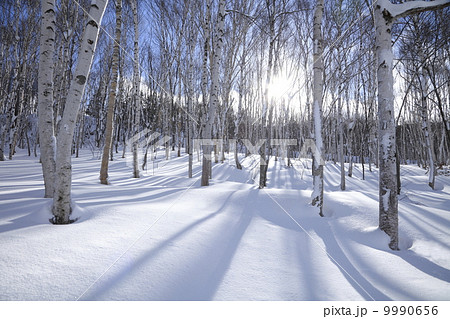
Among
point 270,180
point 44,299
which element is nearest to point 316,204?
point 44,299

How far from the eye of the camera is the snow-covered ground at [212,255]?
1.54 meters

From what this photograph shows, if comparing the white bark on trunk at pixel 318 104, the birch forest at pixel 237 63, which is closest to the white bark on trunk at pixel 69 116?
the birch forest at pixel 237 63

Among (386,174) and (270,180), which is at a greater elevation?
(386,174)

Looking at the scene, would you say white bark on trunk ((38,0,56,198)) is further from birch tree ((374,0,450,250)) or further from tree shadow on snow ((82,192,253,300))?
birch tree ((374,0,450,250))

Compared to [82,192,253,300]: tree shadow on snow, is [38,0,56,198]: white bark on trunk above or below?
above

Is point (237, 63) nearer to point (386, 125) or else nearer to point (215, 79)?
point (215, 79)

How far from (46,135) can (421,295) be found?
529 centimetres

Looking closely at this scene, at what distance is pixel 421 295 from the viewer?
5.71 ft

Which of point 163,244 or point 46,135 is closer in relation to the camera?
point 163,244

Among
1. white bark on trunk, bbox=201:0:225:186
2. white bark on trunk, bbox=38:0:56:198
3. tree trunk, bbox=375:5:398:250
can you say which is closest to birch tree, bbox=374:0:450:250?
tree trunk, bbox=375:5:398:250

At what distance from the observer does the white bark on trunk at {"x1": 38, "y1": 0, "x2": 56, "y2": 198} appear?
3484mm

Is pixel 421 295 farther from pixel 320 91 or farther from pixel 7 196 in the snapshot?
pixel 7 196

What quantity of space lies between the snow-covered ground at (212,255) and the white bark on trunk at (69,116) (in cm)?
25

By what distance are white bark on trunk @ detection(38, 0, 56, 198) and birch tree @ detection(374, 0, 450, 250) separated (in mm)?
5335
